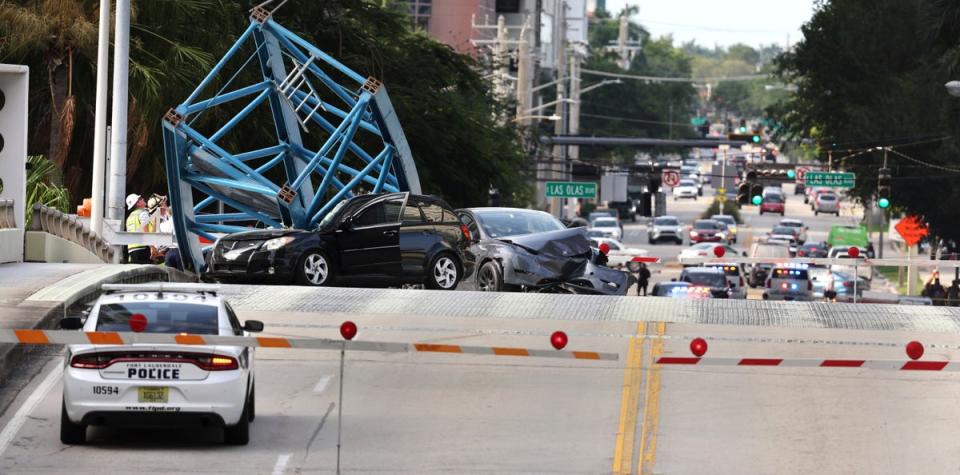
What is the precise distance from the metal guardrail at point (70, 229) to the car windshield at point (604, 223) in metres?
58.5

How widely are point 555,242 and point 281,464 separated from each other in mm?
12838

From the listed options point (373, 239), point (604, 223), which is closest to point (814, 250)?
point (604, 223)

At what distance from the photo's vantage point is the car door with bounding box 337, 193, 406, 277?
2608 centimetres

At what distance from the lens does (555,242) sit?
26.7m

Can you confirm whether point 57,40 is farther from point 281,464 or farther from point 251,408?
point 281,464

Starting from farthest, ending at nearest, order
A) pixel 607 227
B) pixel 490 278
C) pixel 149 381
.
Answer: pixel 607 227 → pixel 490 278 → pixel 149 381

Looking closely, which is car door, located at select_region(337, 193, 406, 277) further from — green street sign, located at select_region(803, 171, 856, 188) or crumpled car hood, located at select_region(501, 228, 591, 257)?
green street sign, located at select_region(803, 171, 856, 188)

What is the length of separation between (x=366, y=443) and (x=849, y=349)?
763 centimetres

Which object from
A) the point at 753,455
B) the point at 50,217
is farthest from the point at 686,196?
the point at 753,455

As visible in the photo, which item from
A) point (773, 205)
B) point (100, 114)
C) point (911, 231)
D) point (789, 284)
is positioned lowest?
point (789, 284)

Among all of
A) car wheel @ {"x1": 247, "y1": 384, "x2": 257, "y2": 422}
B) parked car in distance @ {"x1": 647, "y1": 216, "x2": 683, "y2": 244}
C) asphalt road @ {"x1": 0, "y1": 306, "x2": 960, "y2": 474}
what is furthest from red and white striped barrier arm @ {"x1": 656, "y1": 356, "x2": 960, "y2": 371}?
parked car in distance @ {"x1": 647, "y1": 216, "x2": 683, "y2": 244}

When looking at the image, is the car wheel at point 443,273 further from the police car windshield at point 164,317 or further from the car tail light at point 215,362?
the car tail light at point 215,362

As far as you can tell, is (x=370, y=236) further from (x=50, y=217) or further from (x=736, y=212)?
(x=736, y=212)

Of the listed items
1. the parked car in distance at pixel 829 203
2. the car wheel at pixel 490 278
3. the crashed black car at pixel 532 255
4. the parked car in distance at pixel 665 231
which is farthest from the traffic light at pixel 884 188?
the parked car in distance at pixel 829 203
